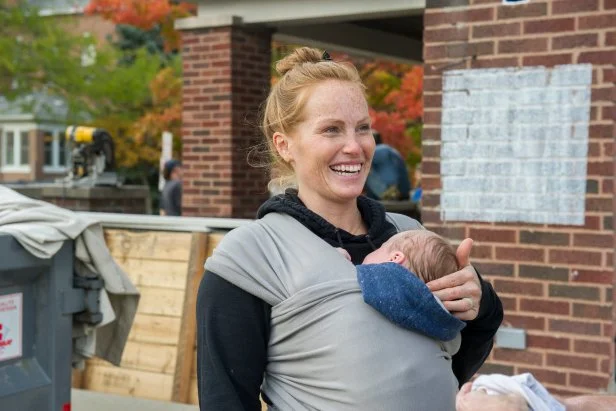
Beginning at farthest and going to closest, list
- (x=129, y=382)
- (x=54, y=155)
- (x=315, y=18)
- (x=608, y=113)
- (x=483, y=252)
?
(x=54, y=155), (x=315, y=18), (x=129, y=382), (x=483, y=252), (x=608, y=113)

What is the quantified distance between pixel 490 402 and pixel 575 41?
3898 mm

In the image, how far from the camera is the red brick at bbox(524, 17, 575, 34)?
5.30 metres

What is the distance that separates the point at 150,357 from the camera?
6043 millimetres

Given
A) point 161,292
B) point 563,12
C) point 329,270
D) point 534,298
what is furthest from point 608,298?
point 329,270

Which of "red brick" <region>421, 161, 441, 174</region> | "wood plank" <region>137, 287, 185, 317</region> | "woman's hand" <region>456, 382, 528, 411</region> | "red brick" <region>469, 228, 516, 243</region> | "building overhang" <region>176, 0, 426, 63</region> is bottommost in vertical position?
"wood plank" <region>137, 287, 185, 317</region>

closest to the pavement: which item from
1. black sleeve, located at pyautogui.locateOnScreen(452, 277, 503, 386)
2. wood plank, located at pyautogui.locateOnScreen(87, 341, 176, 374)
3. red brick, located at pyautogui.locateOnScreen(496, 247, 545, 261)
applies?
wood plank, located at pyautogui.locateOnScreen(87, 341, 176, 374)

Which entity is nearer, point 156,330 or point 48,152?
point 156,330

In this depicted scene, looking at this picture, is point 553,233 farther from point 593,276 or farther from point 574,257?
point 593,276

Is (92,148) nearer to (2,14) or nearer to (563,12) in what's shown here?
(563,12)

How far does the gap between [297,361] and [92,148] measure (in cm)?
878

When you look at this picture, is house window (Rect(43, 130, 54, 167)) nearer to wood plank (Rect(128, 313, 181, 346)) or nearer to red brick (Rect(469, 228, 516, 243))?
wood plank (Rect(128, 313, 181, 346))

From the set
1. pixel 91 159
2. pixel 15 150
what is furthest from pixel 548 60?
pixel 15 150

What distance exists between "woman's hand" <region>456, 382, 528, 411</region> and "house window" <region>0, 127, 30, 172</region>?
40.4m

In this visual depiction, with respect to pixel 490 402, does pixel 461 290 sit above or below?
above
